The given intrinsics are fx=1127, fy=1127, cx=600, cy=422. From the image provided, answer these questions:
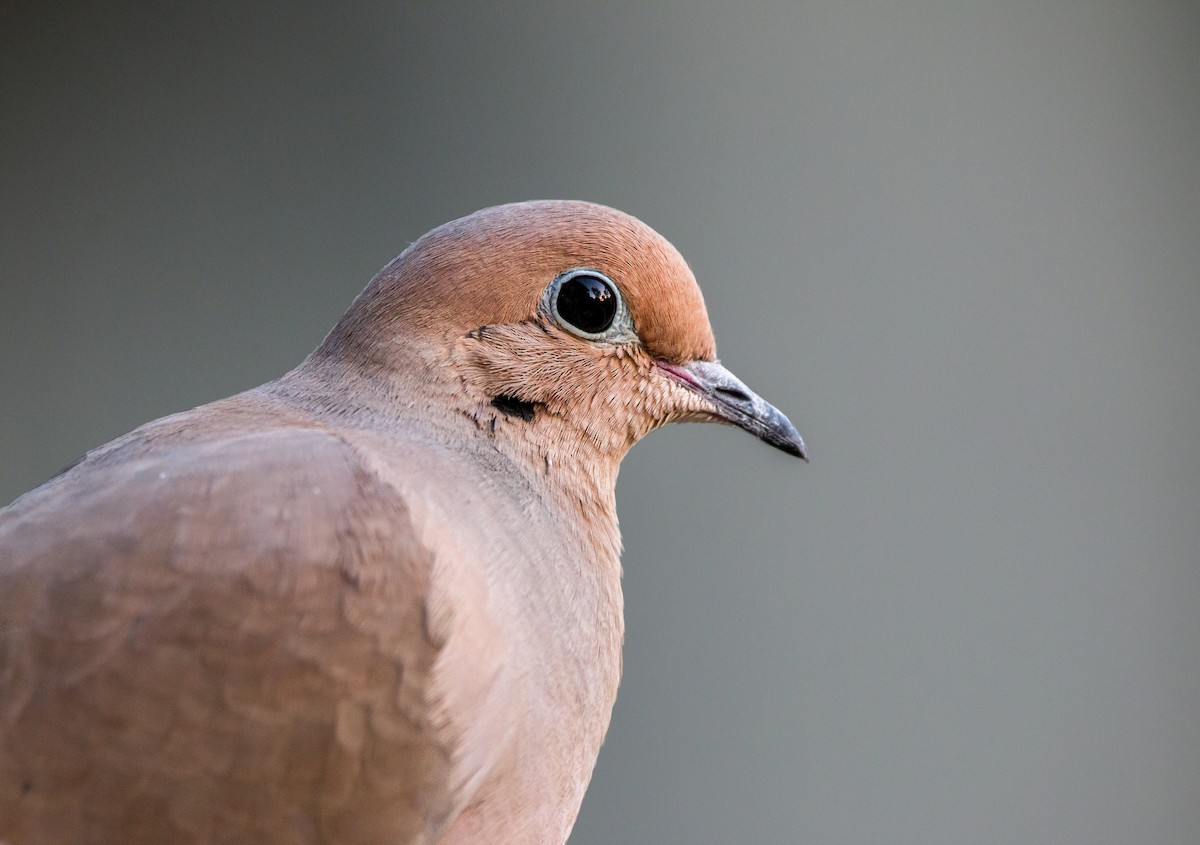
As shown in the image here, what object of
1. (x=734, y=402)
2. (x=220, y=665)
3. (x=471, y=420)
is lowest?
(x=220, y=665)

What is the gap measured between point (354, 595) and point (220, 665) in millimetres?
119

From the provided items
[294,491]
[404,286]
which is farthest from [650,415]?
[294,491]

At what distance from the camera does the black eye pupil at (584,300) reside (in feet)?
4.12

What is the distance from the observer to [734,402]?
1394 mm

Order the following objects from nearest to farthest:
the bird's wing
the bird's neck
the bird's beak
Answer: the bird's wing
the bird's neck
the bird's beak

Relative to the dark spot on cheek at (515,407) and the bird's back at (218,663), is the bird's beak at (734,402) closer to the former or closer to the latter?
the dark spot on cheek at (515,407)

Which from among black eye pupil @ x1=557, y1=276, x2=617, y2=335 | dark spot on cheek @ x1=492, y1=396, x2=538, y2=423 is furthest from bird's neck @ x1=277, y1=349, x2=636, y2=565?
black eye pupil @ x1=557, y1=276, x2=617, y2=335

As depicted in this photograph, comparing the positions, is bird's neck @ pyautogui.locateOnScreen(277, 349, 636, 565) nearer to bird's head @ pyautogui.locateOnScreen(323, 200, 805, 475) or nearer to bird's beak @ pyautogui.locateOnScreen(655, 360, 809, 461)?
bird's head @ pyautogui.locateOnScreen(323, 200, 805, 475)

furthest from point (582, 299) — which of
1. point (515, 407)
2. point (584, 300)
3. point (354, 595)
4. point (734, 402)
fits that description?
point (354, 595)

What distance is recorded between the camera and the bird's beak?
4.48 ft

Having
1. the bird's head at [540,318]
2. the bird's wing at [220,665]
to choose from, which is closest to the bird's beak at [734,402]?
the bird's head at [540,318]

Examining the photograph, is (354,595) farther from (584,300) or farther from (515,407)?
(584,300)

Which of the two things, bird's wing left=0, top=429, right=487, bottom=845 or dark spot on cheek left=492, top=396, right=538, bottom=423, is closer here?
bird's wing left=0, top=429, right=487, bottom=845

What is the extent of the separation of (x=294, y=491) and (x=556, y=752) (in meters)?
0.36
